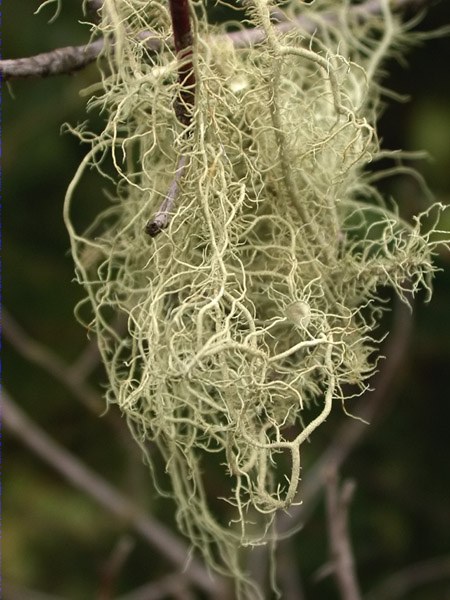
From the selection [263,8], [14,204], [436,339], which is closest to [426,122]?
[436,339]

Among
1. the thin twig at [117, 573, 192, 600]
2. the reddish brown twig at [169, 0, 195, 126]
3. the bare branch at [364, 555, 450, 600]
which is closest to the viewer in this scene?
the reddish brown twig at [169, 0, 195, 126]

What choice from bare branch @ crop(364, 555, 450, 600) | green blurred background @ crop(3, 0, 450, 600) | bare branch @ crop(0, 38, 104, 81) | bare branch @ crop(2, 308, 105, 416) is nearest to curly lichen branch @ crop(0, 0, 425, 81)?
bare branch @ crop(0, 38, 104, 81)

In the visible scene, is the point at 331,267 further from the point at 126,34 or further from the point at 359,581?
the point at 359,581

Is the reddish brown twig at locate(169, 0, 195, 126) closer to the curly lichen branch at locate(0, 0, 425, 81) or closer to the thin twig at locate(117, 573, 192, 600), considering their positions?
the curly lichen branch at locate(0, 0, 425, 81)

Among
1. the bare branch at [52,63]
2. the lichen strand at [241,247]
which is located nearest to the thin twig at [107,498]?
the lichen strand at [241,247]

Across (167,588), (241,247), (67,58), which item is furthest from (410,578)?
(67,58)

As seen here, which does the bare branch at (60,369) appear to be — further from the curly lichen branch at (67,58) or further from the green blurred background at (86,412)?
the curly lichen branch at (67,58)
